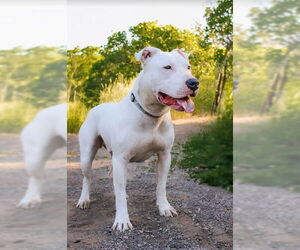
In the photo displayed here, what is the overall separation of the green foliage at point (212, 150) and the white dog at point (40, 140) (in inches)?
91.2

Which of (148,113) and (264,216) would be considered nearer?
(148,113)

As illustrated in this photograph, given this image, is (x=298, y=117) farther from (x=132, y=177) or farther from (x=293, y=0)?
(x=132, y=177)

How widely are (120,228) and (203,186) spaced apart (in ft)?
4.33

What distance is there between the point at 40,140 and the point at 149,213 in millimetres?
1486

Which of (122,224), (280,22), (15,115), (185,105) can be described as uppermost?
(280,22)

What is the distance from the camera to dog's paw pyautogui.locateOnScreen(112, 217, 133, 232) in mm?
3150

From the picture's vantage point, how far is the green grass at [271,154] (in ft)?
10.6

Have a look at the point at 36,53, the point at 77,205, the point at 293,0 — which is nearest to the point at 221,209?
the point at 77,205

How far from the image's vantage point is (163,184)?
3387 millimetres

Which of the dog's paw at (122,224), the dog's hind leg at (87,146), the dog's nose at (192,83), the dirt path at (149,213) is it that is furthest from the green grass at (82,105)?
the dog's nose at (192,83)

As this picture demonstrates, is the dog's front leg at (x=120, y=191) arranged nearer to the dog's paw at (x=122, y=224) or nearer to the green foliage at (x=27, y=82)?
the dog's paw at (x=122, y=224)

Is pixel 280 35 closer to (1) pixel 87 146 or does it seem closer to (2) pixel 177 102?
(2) pixel 177 102

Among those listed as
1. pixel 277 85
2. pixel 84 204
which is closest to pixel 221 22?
pixel 277 85

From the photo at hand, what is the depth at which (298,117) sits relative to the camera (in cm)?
323
